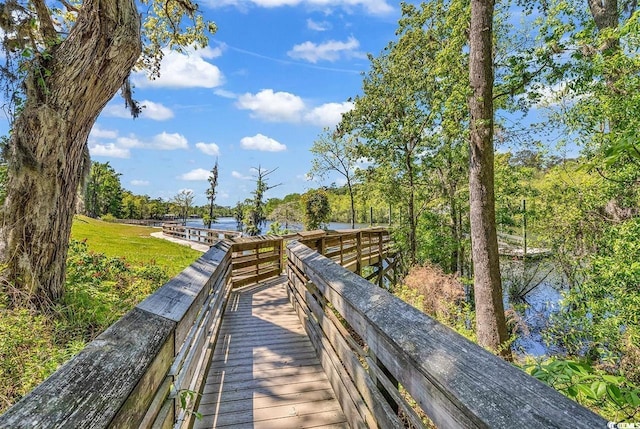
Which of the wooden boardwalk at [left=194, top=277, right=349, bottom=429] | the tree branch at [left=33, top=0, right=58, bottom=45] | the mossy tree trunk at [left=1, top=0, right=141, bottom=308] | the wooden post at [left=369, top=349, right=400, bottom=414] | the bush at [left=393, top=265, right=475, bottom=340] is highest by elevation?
the tree branch at [left=33, top=0, right=58, bottom=45]

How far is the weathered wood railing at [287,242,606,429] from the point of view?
0.82 m

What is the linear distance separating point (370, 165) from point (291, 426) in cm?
1491

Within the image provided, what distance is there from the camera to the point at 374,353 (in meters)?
1.71

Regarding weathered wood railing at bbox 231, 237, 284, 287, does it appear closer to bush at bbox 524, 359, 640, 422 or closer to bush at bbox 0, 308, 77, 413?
bush at bbox 0, 308, 77, 413

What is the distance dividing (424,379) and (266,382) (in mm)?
2108

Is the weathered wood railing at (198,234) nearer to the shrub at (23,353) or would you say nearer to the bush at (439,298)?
the bush at (439,298)

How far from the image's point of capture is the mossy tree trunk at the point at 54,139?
3.90m

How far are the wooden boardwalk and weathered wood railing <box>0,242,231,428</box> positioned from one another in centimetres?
51

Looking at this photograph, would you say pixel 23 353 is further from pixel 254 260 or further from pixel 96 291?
pixel 254 260

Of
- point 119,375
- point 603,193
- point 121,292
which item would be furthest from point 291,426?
point 603,193

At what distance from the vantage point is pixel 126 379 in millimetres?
1078

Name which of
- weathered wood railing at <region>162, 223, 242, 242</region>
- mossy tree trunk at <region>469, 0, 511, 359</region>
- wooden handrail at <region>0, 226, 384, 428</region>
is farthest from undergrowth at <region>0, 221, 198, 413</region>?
weathered wood railing at <region>162, 223, 242, 242</region>

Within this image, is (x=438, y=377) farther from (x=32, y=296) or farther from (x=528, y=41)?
(x=528, y=41)

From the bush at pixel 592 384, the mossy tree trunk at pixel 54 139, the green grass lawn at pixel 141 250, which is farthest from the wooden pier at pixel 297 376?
the green grass lawn at pixel 141 250
